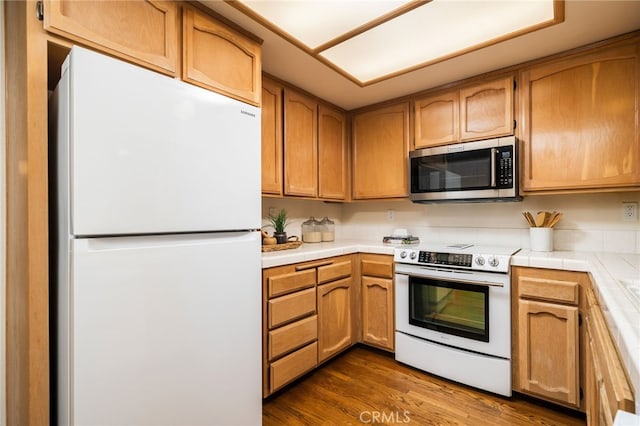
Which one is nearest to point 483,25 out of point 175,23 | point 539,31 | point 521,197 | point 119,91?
point 539,31

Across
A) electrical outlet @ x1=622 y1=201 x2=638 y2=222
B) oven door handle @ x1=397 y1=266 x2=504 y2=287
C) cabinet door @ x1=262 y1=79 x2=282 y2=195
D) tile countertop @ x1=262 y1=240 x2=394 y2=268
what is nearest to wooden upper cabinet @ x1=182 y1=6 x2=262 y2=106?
cabinet door @ x1=262 y1=79 x2=282 y2=195

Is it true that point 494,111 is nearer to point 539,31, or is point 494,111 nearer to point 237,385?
point 539,31

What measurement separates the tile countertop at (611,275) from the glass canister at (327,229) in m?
0.29

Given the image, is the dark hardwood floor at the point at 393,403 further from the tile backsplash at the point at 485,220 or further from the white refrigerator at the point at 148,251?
the tile backsplash at the point at 485,220

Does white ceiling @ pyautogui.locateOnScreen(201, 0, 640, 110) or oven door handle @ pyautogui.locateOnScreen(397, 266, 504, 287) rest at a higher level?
white ceiling @ pyautogui.locateOnScreen(201, 0, 640, 110)

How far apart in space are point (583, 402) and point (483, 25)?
7.05ft

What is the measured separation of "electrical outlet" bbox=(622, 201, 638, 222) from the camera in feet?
6.51

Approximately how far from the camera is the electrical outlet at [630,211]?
1983mm

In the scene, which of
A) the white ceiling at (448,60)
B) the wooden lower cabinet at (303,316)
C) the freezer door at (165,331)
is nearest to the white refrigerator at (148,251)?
the freezer door at (165,331)

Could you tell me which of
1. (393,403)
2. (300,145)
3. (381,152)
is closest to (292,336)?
(393,403)

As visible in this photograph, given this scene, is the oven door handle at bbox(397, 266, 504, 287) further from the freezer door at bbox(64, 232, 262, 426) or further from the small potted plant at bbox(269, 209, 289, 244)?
the freezer door at bbox(64, 232, 262, 426)

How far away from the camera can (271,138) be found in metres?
2.23

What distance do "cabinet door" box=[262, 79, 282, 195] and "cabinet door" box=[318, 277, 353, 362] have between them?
819mm

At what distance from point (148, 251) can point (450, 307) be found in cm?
188
